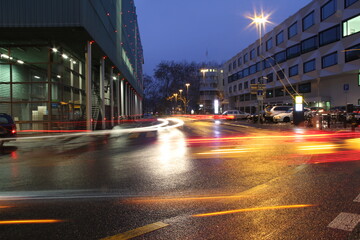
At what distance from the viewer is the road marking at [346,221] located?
3.72 m

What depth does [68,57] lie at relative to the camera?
81.8 feet

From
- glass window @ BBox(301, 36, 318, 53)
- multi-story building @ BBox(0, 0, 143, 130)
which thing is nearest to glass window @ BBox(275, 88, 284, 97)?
glass window @ BBox(301, 36, 318, 53)

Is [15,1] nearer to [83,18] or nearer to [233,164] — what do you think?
[83,18]

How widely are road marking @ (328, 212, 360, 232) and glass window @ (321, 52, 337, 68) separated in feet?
134

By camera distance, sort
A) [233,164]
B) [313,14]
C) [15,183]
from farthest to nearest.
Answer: [313,14] < [233,164] < [15,183]

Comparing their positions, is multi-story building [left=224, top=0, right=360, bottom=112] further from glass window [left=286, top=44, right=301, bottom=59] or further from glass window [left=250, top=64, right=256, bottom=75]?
glass window [left=250, top=64, right=256, bottom=75]

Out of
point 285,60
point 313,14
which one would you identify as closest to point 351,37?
point 313,14

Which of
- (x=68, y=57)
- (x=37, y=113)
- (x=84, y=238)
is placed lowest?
(x=84, y=238)

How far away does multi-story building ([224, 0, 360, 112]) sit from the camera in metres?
36.5

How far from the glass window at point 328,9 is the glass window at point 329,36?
6.66ft

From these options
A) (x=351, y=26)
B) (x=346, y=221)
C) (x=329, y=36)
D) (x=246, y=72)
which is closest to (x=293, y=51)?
(x=329, y=36)

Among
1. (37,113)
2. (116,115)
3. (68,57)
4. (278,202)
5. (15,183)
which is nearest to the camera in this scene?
(278,202)

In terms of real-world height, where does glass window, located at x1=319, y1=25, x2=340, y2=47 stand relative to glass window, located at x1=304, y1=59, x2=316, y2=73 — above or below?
above

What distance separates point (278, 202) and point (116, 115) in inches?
1383
